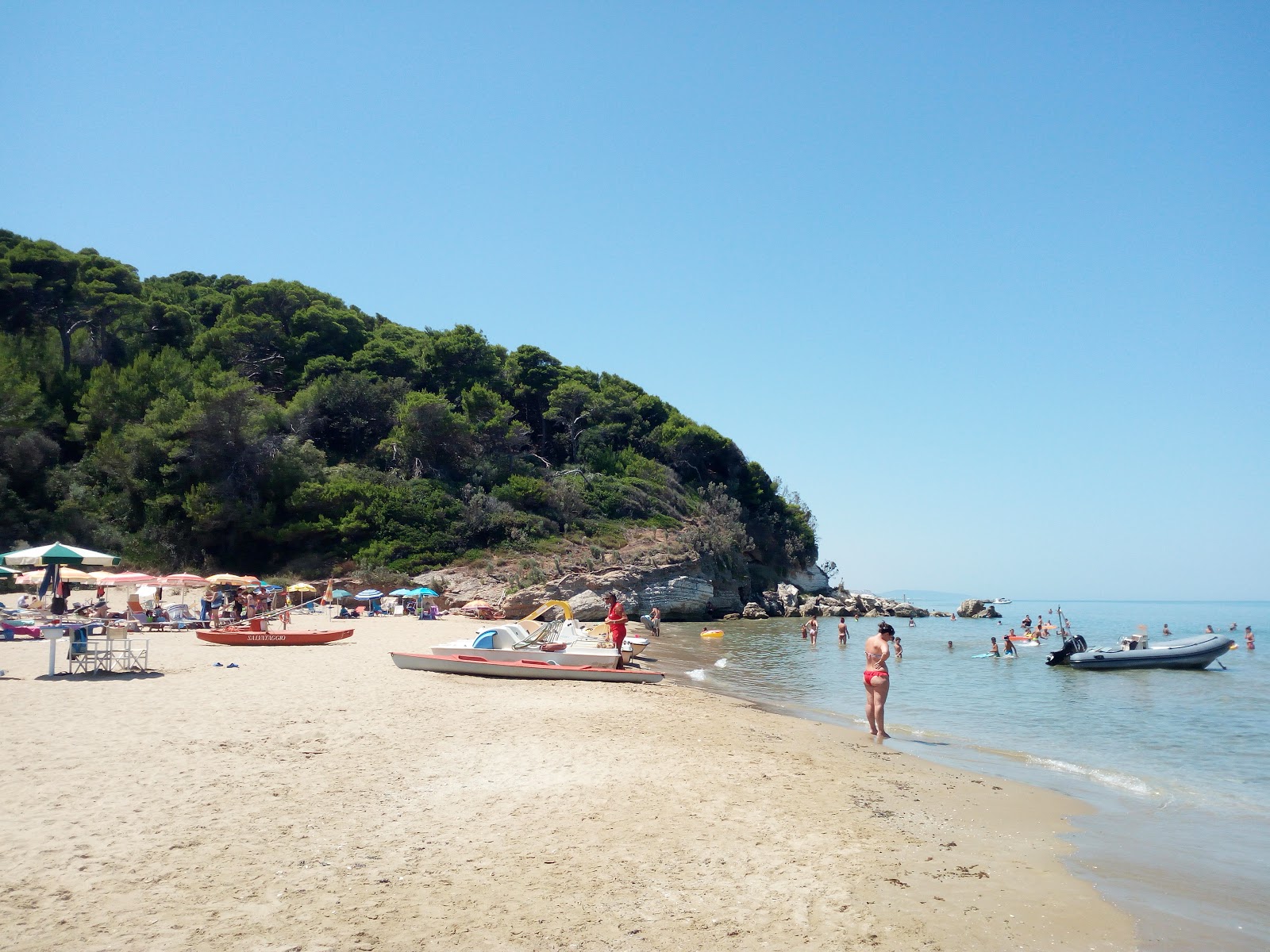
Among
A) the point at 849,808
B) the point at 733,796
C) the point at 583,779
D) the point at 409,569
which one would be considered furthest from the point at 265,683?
the point at 409,569

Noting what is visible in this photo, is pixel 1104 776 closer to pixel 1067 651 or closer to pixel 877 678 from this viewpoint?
pixel 877 678

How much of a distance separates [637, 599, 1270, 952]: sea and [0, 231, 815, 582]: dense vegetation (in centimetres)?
1745

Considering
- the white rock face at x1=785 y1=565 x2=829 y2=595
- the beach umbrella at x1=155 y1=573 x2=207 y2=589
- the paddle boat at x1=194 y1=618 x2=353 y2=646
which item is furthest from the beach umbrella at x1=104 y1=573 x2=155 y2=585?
the white rock face at x1=785 y1=565 x2=829 y2=595

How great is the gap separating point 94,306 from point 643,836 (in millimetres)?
51513

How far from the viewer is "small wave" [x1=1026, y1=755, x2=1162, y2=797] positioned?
31.0ft

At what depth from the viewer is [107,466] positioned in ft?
118

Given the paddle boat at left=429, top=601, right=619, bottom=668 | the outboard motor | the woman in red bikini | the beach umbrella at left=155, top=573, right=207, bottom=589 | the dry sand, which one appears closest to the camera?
the dry sand

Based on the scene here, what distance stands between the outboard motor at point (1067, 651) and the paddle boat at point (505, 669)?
17184 millimetres

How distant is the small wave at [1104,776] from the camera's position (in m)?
9.45

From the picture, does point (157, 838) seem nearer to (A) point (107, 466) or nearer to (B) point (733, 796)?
(B) point (733, 796)

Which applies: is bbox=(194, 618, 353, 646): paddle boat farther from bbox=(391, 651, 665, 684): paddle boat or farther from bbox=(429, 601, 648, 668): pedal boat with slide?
bbox=(391, 651, 665, 684): paddle boat

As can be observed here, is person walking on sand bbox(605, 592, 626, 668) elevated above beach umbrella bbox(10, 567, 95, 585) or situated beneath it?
situated beneath

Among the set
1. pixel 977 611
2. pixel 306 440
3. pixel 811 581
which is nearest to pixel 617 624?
pixel 306 440

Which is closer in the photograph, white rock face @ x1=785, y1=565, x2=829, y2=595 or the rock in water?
white rock face @ x1=785, y1=565, x2=829, y2=595
